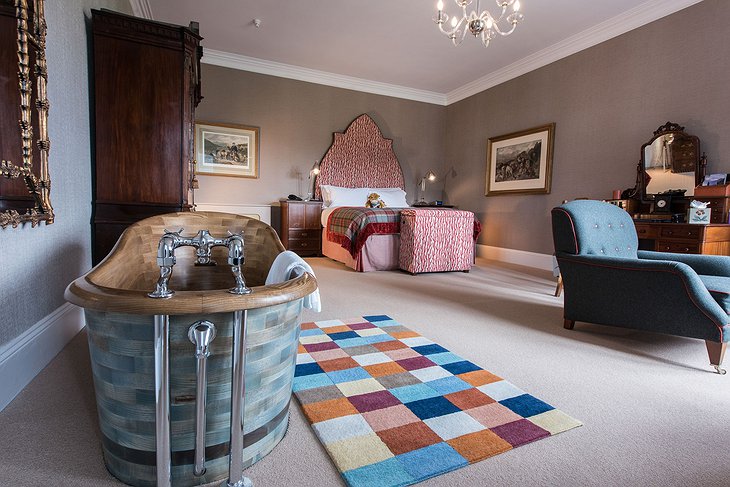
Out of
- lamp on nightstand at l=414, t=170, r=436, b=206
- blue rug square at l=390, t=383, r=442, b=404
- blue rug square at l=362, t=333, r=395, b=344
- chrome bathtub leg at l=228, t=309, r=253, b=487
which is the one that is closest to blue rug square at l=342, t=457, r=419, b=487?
chrome bathtub leg at l=228, t=309, r=253, b=487

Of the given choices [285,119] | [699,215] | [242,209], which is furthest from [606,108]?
[242,209]

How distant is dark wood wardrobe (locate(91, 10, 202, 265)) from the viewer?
8.27 ft

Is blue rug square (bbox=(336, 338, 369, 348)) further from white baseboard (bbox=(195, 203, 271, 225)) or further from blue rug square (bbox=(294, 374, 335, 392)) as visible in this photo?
white baseboard (bbox=(195, 203, 271, 225))

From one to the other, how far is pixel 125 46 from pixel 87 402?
225cm

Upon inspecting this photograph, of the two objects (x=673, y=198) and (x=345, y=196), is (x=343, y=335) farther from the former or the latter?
(x=345, y=196)

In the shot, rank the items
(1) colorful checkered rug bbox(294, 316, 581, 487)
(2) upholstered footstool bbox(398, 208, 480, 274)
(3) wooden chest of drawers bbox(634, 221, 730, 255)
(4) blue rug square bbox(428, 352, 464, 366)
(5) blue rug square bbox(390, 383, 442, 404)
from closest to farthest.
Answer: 1. (1) colorful checkered rug bbox(294, 316, 581, 487)
2. (5) blue rug square bbox(390, 383, 442, 404)
3. (4) blue rug square bbox(428, 352, 464, 366)
4. (3) wooden chest of drawers bbox(634, 221, 730, 255)
5. (2) upholstered footstool bbox(398, 208, 480, 274)

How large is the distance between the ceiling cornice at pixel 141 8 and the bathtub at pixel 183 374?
377 centimetres

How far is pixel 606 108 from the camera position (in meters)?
4.42

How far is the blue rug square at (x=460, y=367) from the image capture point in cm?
188

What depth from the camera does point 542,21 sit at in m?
4.31

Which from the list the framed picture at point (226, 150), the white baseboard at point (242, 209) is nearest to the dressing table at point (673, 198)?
the white baseboard at point (242, 209)

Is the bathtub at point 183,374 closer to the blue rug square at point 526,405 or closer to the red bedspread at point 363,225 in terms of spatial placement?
the blue rug square at point 526,405

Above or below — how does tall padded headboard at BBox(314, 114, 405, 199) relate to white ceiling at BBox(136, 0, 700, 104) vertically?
below

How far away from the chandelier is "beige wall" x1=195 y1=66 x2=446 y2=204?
7.16ft
